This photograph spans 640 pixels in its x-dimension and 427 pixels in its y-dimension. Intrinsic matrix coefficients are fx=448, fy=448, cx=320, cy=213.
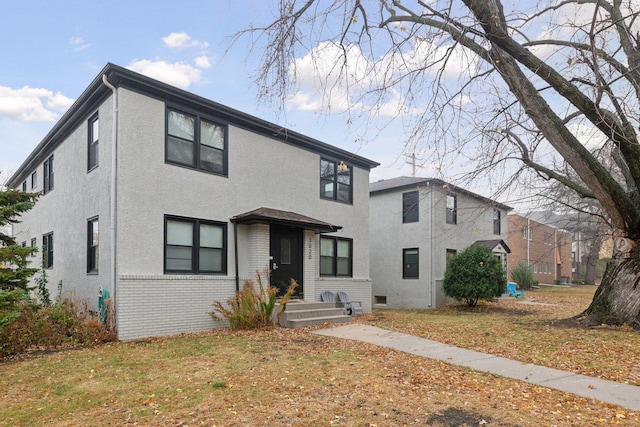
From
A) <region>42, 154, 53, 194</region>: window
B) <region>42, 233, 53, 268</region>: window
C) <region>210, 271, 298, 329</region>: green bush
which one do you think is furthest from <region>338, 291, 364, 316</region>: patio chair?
<region>42, 154, 53, 194</region>: window

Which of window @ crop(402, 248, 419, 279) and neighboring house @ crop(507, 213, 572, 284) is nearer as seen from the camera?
window @ crop(402, 248, 419, 279)

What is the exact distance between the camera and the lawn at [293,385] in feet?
15.5

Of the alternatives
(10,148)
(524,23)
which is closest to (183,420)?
(524,23)

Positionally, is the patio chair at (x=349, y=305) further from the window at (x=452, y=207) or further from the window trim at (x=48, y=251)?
the window trim at (x=48, y=251)

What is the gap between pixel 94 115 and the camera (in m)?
11.6

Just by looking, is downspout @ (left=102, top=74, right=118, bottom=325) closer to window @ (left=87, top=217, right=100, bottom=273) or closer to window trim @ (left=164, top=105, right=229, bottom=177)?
window trim @ (left=164, top=105, right=229, bottom=177)

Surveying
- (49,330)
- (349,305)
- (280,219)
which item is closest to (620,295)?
(349,305)

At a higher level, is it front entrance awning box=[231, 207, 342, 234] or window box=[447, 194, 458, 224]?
window box=[447, 194, 458, 224]

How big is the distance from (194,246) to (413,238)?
1150cm

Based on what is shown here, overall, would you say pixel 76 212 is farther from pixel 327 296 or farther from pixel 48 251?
pixel 327 296

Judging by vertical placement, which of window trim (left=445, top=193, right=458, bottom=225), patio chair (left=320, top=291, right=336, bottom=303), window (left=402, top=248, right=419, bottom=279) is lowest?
patio chair (left=320, top=291, right=336, bottom=303)

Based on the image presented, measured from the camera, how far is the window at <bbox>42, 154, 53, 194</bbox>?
49.6 feet

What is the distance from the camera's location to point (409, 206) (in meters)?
20.1

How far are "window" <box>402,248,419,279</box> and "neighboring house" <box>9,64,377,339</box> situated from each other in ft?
17.2
